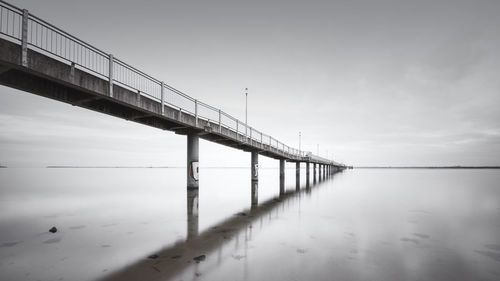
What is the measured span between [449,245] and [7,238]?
575 inches

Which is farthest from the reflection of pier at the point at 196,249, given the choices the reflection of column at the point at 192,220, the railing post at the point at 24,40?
the railing post at the point at 24,40

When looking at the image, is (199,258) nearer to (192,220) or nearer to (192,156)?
(192,220)

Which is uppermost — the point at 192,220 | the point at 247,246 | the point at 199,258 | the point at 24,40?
the point at 24,40

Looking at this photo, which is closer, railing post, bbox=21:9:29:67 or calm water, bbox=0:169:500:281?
calm water, bbox=0:169:500:281

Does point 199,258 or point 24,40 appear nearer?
→ point 199,258

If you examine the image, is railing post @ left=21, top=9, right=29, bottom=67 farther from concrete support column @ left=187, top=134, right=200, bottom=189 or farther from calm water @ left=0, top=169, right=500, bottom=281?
concrete support column @ left=187, top=134, right=200, bottom=189

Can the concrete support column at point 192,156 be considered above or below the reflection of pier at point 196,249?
above

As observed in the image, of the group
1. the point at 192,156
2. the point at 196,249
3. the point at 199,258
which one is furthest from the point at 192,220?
the point at 192,156

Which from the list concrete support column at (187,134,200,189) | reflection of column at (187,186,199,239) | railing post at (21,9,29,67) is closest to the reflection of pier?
reflection of column at (187,186,199,239)

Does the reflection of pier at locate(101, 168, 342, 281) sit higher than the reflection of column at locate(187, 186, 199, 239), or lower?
higher

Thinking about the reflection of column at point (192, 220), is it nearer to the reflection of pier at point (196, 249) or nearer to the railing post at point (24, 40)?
the reflection of pier at point (196, 249)

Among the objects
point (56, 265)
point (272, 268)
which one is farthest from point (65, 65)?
point (272, 268)

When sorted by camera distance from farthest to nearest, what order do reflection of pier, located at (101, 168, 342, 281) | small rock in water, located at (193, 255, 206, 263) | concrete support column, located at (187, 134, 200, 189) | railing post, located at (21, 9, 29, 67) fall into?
1. concrete support column, located at (187, 134, 200, 189)
2. railing post, located at (21, 9, 29, 67)
3. small rock in water, located at (193, 255, 206, 263)
4. reflection of pier, located at (101, 168, 342, 281)

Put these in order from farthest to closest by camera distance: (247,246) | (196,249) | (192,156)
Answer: (192,156) < (247,246) < (196,249)
